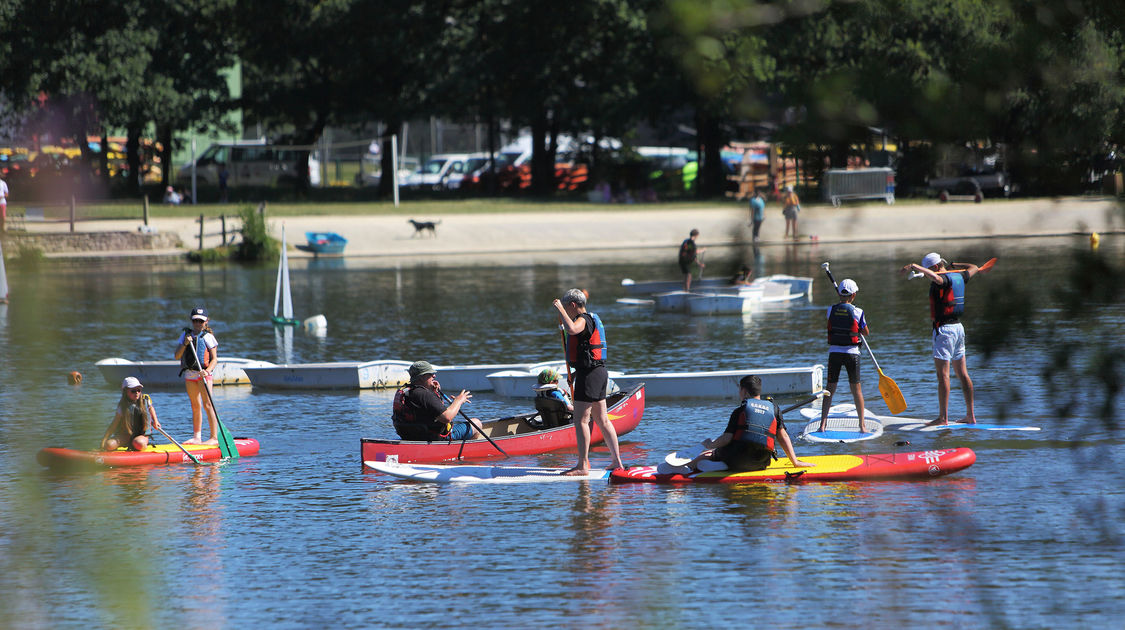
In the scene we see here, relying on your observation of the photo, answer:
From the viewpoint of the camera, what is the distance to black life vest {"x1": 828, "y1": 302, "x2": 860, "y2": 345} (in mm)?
15988

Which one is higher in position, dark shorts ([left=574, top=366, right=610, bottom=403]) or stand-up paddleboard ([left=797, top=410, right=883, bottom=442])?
dark shorts ([left=574, top=366, right=610, bottom=403])

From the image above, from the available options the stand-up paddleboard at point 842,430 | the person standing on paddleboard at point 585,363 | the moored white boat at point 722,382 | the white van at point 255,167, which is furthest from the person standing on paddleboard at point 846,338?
the white van at point 255,167

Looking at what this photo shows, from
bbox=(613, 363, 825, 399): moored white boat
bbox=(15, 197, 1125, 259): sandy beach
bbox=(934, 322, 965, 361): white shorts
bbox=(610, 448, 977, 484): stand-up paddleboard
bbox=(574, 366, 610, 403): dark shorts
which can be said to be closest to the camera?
bbox=(610, 448, 977, 484): stand-up paddleboard

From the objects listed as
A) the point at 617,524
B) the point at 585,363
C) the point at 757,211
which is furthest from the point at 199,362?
the point at 757,211

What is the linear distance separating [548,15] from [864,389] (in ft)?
145

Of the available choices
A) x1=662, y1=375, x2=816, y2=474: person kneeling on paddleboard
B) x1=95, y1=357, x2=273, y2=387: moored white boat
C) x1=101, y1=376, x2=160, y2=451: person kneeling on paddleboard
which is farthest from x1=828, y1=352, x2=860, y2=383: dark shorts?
x1=95, y1=357, x2=273, y2=387: moored white boat

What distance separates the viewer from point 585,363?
45.6ft

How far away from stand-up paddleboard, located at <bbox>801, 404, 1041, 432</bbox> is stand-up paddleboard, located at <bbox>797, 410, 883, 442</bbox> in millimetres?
54

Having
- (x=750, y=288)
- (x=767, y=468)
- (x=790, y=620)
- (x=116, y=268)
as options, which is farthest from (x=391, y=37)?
(x=790, y=620)

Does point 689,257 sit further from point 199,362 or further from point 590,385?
point 199,362

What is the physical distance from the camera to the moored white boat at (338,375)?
21.4m

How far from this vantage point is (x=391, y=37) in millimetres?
63250

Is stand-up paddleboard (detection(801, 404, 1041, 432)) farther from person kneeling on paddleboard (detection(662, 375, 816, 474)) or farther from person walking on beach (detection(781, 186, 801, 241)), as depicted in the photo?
person walking on beach (detection(781, 186, 801, 241))

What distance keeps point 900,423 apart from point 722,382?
3.30 meters
